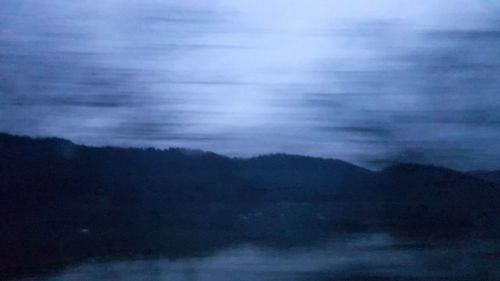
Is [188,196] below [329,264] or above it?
above

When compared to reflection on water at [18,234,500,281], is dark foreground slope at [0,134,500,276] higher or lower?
higher

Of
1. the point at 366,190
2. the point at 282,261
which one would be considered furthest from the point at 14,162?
the point at 366,190

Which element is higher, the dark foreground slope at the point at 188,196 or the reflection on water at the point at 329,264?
the dark foreground slope at the point at 188,196

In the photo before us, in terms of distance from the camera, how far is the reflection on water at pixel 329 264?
262 inches

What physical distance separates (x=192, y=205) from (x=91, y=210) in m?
0.69

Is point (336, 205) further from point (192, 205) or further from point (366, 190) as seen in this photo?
point (192, 205)

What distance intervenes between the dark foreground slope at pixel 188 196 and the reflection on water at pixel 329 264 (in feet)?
0.39

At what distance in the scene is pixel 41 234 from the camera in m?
6.94

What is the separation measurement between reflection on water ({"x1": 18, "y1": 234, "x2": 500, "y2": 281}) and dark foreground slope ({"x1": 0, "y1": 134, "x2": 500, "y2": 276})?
0.12 m

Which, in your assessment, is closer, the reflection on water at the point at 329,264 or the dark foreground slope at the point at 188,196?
the reflection on water at the point at 329,264

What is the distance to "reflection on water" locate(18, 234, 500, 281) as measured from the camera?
665 centimetres

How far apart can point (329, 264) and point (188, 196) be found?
1.06 meters

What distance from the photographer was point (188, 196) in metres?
7.01

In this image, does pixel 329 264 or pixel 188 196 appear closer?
pixel 329 264
